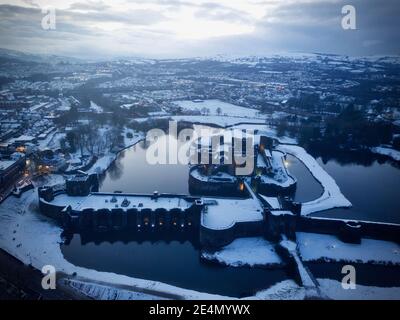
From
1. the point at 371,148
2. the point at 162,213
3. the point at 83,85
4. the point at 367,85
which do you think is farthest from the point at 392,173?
the point at 83,85

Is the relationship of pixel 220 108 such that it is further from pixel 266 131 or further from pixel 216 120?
pixel 266 131

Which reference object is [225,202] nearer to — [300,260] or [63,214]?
[300,260]

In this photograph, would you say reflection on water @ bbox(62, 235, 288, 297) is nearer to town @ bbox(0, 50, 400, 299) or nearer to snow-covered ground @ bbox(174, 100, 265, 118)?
town @ bbox(0, 50, 400, 299)

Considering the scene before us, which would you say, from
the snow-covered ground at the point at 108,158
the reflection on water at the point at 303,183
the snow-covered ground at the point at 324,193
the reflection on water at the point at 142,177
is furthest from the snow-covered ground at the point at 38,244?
the reflection on water at the point at 303,183

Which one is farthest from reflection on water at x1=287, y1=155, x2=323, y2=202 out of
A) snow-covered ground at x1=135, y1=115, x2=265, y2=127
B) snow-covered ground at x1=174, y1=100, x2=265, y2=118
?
snow-covered ground at x1=174, y1=100, x2=265, y2=118

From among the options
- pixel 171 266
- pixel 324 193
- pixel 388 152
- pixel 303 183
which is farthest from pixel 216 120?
pixel 171 266

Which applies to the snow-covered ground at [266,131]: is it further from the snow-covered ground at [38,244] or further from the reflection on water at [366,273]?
the snow-covered ground at [38,244]
